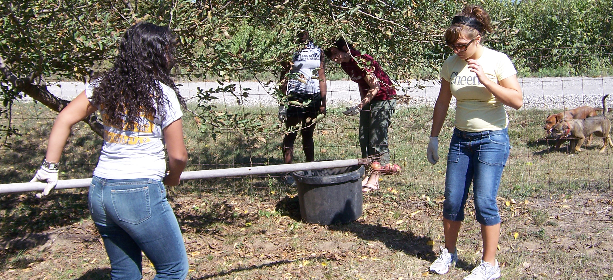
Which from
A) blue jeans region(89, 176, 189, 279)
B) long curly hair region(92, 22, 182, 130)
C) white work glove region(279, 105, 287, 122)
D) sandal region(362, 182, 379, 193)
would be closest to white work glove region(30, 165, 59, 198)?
blue jeans region(89, 176, 189, 279)

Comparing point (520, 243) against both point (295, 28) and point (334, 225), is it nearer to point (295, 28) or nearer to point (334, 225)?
point (334, 225)

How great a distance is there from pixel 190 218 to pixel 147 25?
3022 mm

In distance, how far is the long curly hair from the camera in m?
2.31

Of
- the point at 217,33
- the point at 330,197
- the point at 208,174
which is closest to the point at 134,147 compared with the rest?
the point at 208,174

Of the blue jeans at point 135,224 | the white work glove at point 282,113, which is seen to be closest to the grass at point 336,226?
the white work glove at point 282,113

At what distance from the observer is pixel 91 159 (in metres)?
7.54

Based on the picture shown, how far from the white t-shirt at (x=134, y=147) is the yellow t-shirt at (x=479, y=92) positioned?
1.82 meters

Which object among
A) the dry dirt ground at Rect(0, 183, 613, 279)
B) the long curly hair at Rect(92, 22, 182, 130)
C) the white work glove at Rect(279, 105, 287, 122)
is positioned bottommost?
→ the dry dirt ground at Rect(0, 183, 613, 279)

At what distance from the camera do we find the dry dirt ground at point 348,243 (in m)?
3.86

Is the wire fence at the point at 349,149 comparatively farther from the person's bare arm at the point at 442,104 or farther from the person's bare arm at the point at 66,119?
the person's bare arm at the point at 66,119

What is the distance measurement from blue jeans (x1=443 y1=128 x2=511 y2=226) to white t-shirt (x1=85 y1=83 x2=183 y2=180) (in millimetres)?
1893

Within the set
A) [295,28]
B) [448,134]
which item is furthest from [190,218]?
[448,134]

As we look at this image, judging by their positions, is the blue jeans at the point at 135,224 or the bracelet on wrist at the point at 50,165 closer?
the blue jeans at the point at 135,224

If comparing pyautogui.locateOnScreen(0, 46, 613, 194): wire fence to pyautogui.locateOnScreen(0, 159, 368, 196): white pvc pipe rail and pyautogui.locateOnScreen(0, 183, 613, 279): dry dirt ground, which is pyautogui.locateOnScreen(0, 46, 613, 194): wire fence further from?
pyautogui.locateOnScreen(0, 159, 368, 196): white pvc pipe rail
